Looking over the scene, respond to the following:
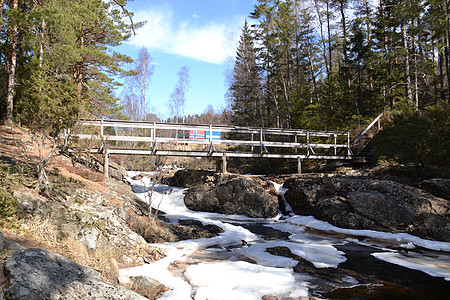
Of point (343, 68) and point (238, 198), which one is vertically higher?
point (343, 68)

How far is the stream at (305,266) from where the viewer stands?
17.3 ft

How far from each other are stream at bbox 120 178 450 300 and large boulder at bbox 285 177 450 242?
518 mm

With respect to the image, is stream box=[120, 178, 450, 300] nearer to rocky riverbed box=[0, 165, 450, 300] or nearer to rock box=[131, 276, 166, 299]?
rocky riverbed box=[0, 165, 450, 300]

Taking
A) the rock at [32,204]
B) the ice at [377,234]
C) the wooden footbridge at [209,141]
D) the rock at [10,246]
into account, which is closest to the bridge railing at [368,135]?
the wooden footbridge at [209,141]

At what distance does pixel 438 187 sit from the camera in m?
10.9

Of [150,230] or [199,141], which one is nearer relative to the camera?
[150,230]

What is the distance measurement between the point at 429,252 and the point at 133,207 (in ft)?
32.2

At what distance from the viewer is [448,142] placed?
11086 millimetres

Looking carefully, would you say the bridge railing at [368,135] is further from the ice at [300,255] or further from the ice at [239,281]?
the ice at [239,281]

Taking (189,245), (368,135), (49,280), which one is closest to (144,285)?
(49,280)

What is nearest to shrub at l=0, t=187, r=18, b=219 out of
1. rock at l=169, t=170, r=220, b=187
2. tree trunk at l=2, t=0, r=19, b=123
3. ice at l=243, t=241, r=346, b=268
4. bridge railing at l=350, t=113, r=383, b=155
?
ice at l=243, t=241, r=346, b=268

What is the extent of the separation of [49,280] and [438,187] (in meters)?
13.2

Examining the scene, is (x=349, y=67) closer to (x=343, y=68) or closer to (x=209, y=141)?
(x=343, y=68)

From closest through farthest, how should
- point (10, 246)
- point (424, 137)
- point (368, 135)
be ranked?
point (10, 246), point (424, 137), point (368, 135)
